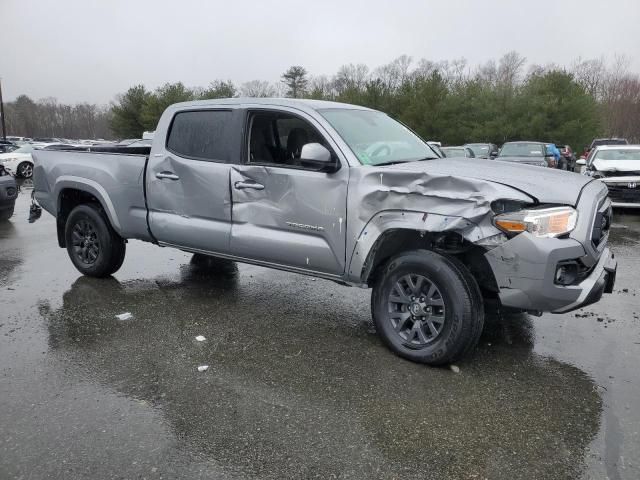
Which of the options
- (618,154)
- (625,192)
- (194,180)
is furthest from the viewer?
(618,154)

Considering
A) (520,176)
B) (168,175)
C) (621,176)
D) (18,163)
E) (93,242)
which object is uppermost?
(520,176)

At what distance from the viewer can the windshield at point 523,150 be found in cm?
1772

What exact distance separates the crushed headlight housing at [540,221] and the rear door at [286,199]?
3.93 feet

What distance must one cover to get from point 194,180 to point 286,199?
1075mm

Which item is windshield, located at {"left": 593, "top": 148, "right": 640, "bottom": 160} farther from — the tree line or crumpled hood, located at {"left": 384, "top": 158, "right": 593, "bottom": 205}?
the tree line

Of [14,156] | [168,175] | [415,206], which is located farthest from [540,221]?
[14,156]

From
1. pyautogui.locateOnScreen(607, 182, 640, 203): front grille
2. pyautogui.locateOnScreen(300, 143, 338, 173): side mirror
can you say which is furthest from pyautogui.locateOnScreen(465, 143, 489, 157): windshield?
pyautogui.locateOnScreen(300, 143, 338, 173): side mirror

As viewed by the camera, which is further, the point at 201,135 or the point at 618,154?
the point at 618,154

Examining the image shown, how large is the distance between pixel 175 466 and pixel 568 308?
8.64ft

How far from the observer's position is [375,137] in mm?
4676

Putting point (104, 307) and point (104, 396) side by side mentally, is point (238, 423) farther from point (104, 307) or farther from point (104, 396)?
point (104, 307)

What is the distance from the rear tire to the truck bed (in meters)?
0.24

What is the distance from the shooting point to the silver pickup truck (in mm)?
3510

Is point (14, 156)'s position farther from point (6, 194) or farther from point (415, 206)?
point (415, 206)
